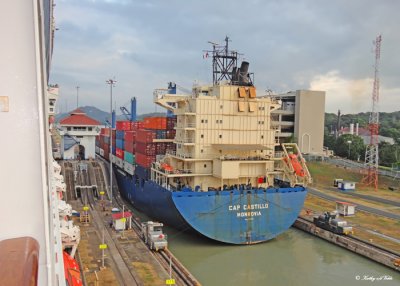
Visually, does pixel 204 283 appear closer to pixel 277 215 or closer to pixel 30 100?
pixel 277 215

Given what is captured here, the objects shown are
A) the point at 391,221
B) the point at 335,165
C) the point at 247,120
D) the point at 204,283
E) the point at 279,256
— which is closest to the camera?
the point at 204,283

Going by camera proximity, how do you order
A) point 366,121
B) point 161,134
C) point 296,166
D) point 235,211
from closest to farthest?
point 235,211, point 296,166, point 161,134, point 366,121

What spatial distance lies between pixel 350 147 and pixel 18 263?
58.4 metres

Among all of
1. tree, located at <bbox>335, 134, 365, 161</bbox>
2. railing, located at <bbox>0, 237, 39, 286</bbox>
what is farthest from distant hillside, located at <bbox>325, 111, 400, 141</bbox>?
railing, located at <bbox>0, 237, 39, 286</bbox>

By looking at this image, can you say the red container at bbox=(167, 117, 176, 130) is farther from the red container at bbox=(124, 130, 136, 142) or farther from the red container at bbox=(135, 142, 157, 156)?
the red container at bbox=(124, 130, 136, 142)

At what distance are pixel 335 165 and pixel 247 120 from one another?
29152 millimetres

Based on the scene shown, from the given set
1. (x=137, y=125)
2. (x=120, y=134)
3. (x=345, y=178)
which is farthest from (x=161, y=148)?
(x=345, y=178)

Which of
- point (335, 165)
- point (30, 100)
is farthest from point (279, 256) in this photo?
point (335, 165)

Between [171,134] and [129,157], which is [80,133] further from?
[171,134]

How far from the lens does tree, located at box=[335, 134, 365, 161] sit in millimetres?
54000

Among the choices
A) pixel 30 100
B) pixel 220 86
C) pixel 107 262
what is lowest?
pixel 107 262

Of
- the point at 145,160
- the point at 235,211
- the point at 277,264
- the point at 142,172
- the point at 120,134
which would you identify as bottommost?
the point at 277,264

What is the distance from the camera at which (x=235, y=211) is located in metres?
16.5

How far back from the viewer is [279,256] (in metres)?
16.5
